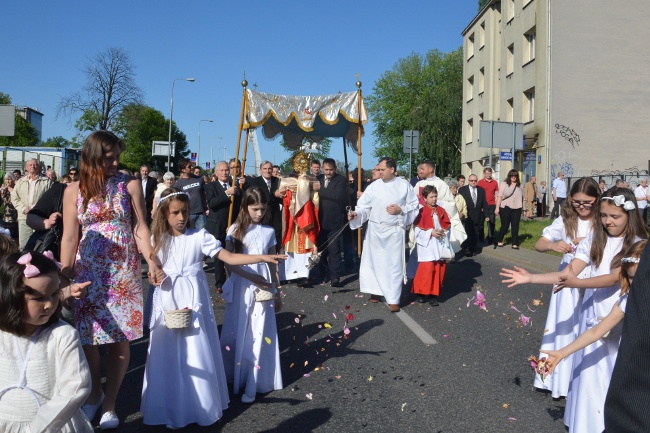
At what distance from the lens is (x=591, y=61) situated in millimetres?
30891

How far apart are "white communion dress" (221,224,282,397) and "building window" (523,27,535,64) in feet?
98.8

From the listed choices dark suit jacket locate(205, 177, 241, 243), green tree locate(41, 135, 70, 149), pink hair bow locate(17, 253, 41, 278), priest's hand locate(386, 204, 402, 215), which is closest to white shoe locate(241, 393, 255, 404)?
pink hair bow locate(17, 253, 41, 278)

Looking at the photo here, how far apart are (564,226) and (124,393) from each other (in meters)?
3.84

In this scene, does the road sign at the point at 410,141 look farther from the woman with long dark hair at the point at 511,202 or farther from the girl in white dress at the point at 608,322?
the girl in white dress at the point at 608,322

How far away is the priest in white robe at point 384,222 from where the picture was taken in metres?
9.60

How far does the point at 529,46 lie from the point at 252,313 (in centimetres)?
3128

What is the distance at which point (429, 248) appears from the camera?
9914mm

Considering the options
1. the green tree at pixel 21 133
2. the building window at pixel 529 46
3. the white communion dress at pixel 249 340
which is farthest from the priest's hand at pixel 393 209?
the green tree at pixel 21 133

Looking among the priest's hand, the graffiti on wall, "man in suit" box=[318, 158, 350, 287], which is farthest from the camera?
the graffiti on wall

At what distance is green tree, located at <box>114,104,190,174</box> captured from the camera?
2049 inches

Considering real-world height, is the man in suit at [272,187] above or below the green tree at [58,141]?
below

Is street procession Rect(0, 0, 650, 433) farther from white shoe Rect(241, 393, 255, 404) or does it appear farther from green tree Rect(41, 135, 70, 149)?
green tree Rect(41, 135, 70, 149)

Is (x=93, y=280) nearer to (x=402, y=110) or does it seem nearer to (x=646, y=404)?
(x=646, y=404)

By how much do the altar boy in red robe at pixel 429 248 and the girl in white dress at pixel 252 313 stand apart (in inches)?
168
